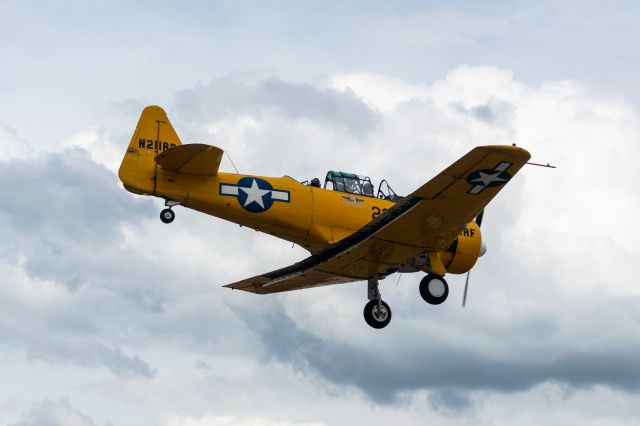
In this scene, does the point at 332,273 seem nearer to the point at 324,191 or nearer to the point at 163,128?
the point at 324,191

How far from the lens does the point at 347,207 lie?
1006 inches

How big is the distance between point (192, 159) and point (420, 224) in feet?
15.3

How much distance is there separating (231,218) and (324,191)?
6.82 feet

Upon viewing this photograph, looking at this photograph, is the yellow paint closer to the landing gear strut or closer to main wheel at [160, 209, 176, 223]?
the landing gear strut

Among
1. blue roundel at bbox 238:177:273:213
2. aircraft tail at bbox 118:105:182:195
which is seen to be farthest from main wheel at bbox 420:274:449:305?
aircraft tail at bbox 118:105:182:195

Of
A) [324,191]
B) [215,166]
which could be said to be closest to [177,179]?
[215,166]

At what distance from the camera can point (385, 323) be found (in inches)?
1050

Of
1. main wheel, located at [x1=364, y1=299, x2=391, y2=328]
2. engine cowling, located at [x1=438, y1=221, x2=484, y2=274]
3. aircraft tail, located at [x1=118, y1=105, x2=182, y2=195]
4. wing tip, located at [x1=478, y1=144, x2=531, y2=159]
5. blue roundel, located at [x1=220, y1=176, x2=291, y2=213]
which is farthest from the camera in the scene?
main wheel, located at [x1=364, y1=299, x2=391, y2=328]

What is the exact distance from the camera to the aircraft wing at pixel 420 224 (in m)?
22.6

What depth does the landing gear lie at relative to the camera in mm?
26562

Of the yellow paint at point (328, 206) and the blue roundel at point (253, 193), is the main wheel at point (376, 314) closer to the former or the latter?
the yellow paint at point (328, 206)

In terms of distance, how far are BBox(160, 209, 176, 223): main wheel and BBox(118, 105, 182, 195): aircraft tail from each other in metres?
0.56

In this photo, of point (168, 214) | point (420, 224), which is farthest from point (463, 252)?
point (168, 214)

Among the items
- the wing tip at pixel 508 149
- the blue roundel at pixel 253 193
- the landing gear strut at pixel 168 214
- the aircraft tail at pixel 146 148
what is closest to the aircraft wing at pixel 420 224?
the wing tip at pixel 508 149
